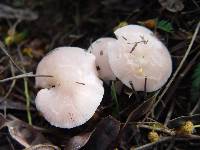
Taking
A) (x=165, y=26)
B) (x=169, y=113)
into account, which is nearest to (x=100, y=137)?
(x=169, y=113)

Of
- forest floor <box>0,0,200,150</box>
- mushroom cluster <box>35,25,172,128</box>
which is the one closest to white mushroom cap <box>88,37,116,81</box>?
mushroom cluster <box>35,25,172,128</box>

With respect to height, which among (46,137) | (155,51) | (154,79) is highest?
(155,51)

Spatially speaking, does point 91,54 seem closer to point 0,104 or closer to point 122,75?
point 122,75

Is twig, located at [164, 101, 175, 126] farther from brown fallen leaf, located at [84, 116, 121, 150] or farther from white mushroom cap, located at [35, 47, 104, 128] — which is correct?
white mushroom cap, located at [35, 47, 104, 128]

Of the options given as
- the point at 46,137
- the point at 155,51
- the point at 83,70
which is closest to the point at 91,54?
the point at 83,70

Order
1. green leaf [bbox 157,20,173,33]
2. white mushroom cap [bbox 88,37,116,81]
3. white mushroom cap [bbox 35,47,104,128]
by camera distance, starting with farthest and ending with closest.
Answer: green leaf [bbox 157,20,173,33] < white mushroom cap [bbox 88,37,116,81] < white mushroom cap [bbox 35,47,104,128]

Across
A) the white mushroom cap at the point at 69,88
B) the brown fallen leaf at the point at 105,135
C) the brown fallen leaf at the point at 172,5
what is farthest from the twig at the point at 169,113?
the brown fallen leaf at the point at 172,5
